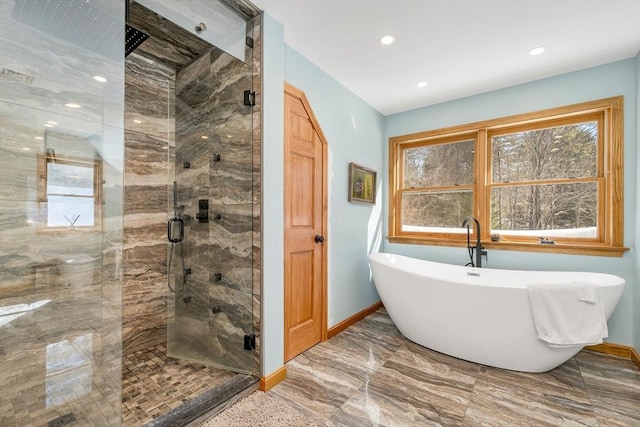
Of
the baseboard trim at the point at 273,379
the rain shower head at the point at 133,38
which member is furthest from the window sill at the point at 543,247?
the rain shower head at the point at 133,38

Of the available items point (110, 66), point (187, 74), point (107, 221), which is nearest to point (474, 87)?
point (187, 74)

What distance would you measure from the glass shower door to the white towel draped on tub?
6.56 ft

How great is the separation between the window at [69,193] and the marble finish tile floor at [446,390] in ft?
5.01

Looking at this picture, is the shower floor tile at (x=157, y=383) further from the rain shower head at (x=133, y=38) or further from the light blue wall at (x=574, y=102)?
the light blue wall at (x=574, y=102)

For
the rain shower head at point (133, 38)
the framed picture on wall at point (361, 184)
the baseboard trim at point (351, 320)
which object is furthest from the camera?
the framed picture on wall at point (361, 184)

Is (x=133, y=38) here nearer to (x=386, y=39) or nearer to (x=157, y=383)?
(x=386, y=39)

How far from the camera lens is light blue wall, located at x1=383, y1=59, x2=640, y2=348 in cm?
240

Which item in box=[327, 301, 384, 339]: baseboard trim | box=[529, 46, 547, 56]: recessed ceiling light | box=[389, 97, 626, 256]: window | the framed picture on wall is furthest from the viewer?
the framed picture on wall

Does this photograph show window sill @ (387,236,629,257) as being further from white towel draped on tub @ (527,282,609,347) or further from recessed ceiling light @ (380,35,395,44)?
recessed ceiling light @ (380,35,395,44)

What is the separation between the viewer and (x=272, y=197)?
2002 mm

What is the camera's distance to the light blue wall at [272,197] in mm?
1938

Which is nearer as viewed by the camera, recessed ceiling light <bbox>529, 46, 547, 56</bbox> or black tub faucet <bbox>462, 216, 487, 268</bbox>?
recessed ceiling light <bbox>529, 46, 547, 56</bbox>

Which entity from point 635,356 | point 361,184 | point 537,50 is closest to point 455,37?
point 537,50

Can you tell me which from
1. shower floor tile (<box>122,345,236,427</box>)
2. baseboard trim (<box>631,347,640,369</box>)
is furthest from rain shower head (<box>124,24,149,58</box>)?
baseboard trim (<box>631,347,640,369</box>)
